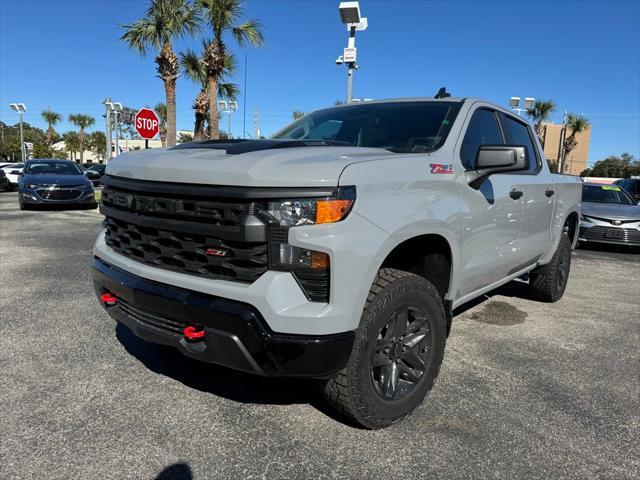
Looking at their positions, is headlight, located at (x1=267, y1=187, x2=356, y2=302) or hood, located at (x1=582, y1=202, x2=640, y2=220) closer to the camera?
headlight, located at (x1=267, y1=187, x2=356, y2=302)

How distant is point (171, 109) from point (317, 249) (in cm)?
1619

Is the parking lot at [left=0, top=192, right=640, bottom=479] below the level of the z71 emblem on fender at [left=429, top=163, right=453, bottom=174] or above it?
below

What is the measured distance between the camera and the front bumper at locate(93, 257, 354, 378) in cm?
212

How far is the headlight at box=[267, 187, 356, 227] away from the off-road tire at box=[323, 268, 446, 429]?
0.48m

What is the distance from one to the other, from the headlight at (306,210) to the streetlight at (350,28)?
9939 millimetres

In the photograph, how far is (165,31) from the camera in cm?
1619

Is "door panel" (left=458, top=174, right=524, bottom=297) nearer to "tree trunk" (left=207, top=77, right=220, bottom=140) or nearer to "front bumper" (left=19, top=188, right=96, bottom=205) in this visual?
"front bumper" (left=19, top=188, right=96, bottom=205)

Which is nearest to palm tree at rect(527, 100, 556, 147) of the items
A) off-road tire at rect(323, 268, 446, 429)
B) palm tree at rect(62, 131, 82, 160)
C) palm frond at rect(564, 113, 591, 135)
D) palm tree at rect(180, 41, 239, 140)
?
palm frond at rect(564, 113, 591, 135)

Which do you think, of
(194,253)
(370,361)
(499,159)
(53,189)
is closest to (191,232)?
(194,253)

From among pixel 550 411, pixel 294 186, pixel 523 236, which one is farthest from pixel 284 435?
pixel 523 236

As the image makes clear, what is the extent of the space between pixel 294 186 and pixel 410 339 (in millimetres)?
1152

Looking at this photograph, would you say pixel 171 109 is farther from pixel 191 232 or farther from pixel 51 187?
pixel 191 232

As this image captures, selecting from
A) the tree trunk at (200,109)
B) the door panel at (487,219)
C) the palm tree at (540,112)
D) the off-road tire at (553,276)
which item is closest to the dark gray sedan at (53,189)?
the tree trunk at (200,109)

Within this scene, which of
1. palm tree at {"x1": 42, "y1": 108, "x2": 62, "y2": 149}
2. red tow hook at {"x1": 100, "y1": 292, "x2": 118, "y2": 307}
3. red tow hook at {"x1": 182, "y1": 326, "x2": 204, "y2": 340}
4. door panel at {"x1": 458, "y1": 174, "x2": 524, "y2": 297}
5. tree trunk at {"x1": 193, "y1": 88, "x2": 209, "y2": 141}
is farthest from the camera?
palm tree at {"x1": 42, "y1": 108, "x2": 62, "y2": 149}
